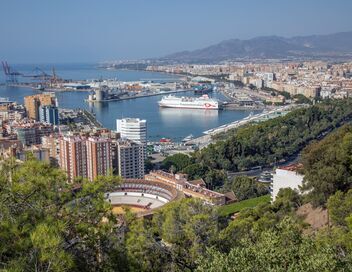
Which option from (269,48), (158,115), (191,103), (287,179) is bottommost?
(158,115)

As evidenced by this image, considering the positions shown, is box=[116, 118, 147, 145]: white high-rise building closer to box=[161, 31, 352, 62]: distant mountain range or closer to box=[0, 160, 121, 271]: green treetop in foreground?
box=[0, 160, 121, 271]: green treetop in foreground

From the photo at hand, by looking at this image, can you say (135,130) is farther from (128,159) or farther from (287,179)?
(287,179)

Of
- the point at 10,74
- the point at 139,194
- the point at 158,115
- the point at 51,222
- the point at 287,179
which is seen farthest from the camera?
the point at 10,74

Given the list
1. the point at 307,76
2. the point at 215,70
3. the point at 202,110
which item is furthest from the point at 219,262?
the point at 215,70

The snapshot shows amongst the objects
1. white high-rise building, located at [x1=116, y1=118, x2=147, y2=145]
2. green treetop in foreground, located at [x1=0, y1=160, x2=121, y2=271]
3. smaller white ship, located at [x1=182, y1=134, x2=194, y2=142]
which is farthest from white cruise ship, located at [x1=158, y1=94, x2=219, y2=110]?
green treetop in foreground, located at [x1=0, y1=160, x2=121, y2=271]

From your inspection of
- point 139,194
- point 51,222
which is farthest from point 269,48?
point 51,222

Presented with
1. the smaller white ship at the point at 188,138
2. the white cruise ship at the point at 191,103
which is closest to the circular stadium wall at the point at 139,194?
the smaller white ship at the point at 188,138

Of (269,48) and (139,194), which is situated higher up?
(269,48)
